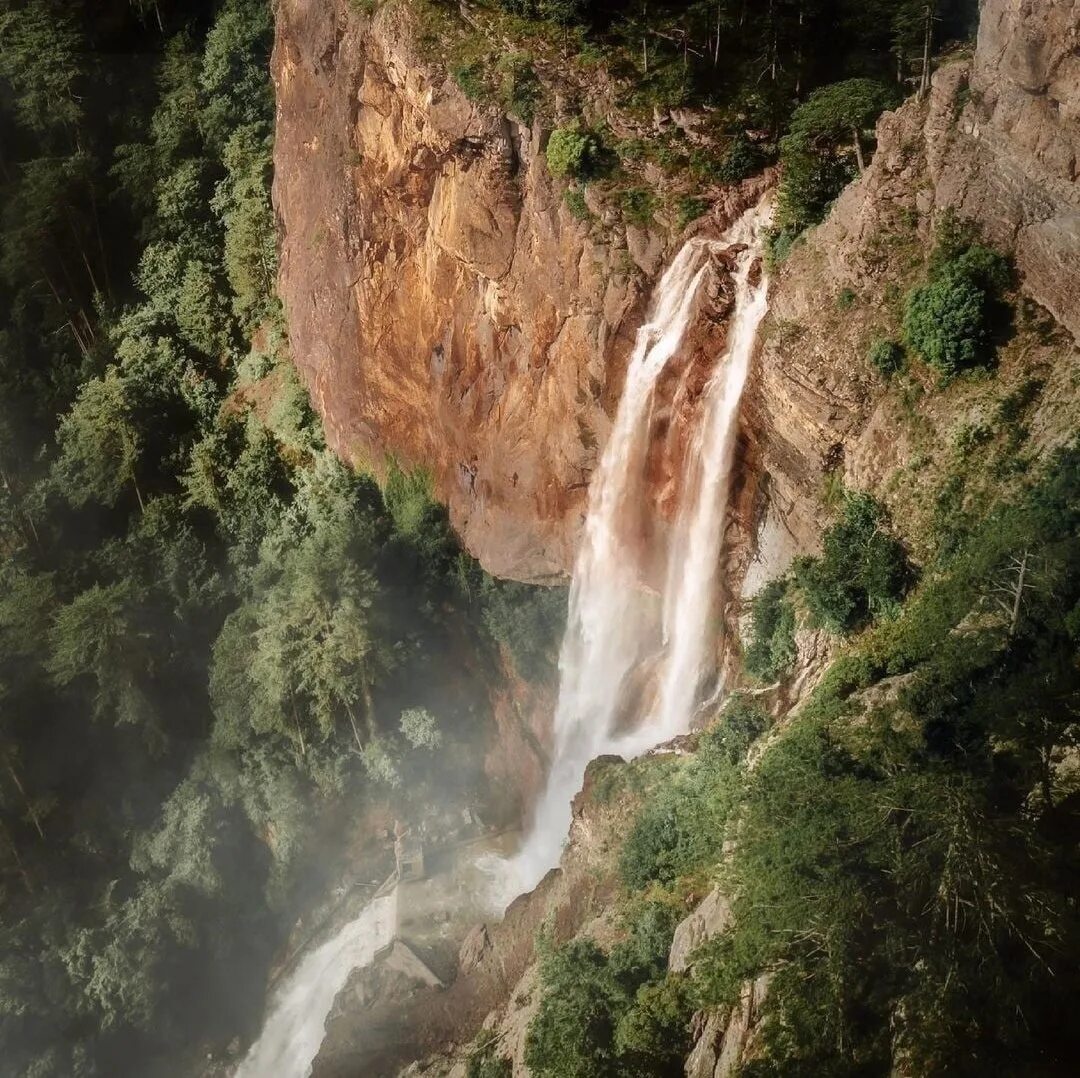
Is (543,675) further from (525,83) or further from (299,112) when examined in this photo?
(299,112)

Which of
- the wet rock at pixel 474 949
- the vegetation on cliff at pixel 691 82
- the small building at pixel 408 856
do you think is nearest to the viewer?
the vegetation on cliff at pixel 691 82

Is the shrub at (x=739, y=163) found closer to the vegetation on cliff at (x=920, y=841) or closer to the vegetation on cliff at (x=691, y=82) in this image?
the vegetation on cliff at (x=691, y=82)

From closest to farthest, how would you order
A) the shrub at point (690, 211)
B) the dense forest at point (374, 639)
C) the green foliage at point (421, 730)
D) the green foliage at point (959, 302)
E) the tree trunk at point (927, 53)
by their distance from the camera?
the dense forest at point (374, 639) → the green foliage at point (959, 302) → the tree trunk at point (927, 53) → the shrub at point (690, 211) → the green foliage at point (421, 730)

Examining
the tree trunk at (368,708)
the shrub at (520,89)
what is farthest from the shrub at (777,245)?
the tree trunk at (368,708)

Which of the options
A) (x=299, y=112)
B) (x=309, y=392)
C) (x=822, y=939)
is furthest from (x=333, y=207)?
(x=822, y=939)

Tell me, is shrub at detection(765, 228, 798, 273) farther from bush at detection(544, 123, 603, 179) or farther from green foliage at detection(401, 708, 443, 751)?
green foliage at detection(401, 708, 443, 751)

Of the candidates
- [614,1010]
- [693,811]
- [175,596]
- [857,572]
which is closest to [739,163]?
[857,572]
